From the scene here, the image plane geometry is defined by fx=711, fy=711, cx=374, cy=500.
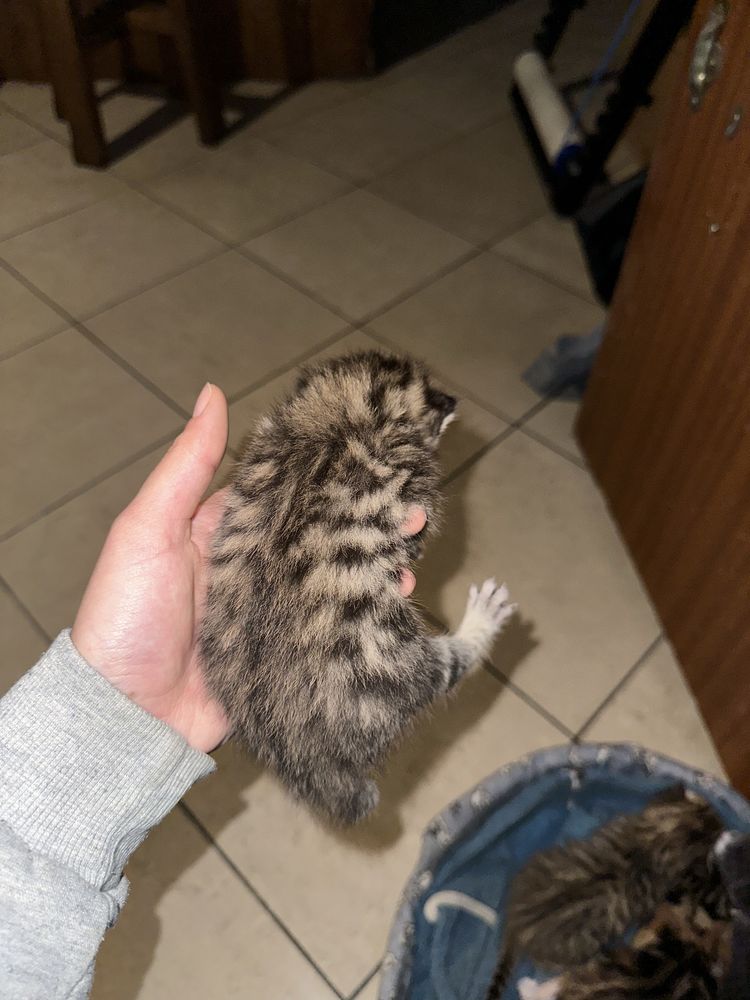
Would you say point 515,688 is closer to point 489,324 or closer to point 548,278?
point 489,324

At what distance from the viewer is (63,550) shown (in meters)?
1.67

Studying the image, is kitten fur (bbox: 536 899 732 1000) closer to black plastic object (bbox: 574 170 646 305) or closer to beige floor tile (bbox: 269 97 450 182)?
black plastic object (bbox: 574 170 646 305)

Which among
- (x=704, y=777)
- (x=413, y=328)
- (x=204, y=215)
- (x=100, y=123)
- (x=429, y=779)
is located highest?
(x=100, y=123)

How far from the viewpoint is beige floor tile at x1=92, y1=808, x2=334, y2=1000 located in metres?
1.19

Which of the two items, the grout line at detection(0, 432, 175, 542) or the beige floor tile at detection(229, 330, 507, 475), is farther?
the beige floor tile at detection(229, 330, 507, 475)

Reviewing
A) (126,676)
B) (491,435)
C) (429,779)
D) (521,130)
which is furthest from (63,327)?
(521,130)

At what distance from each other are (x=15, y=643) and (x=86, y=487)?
43cm

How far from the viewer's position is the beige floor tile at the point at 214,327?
2.04 metres

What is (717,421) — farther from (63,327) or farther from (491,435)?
(63,327)

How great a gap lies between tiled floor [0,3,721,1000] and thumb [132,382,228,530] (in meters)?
0.61

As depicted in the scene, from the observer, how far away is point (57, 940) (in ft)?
2.54

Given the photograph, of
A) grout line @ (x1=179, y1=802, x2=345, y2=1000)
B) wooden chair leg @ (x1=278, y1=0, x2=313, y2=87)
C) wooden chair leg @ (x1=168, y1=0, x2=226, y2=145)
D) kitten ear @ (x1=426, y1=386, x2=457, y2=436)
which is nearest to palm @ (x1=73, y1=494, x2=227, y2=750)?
grout line @ (x1=179, y1=802, x2=345, y2=1000)

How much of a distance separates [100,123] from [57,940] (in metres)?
2.69

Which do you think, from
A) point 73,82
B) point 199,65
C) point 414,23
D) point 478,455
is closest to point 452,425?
point 478,455
